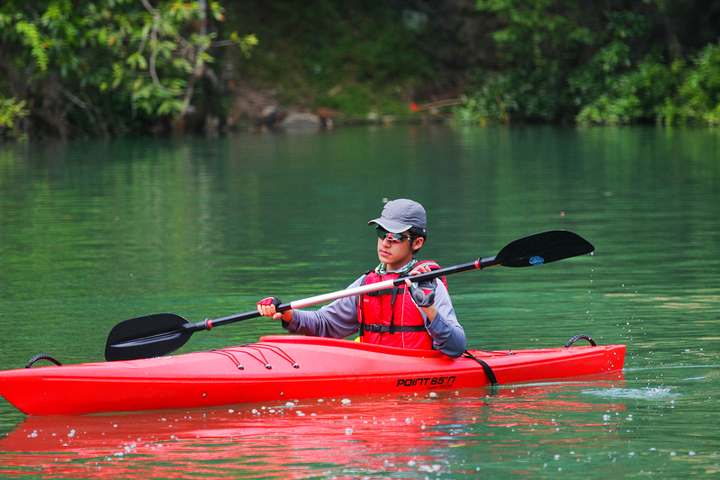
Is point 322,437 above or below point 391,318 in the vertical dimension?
below

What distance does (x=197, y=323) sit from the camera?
4.90 m

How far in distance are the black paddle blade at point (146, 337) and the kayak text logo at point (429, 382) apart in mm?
1114

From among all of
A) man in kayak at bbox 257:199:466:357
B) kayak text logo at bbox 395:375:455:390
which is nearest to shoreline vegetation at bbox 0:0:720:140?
man in kayak at bbox 257:199:466:357

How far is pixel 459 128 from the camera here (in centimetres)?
2855

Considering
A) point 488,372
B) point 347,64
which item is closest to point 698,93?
point 347,64

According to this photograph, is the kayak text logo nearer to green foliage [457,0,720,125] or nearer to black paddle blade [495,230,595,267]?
black paddle blade [495,230,595,267]

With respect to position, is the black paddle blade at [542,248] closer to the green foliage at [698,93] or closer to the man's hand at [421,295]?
the man's hand at [421,295]

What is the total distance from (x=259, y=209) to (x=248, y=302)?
5.29 metres

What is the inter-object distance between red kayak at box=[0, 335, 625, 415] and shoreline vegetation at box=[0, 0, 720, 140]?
1607 centimetres

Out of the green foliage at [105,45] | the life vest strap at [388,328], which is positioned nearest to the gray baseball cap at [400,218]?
the life vest strap at [388,328]

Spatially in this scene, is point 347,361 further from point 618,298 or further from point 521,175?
point 521,175

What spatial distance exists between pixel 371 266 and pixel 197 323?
3074 mm

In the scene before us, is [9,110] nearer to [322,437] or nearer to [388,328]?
[388,328]

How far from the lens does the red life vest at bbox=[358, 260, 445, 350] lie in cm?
465
